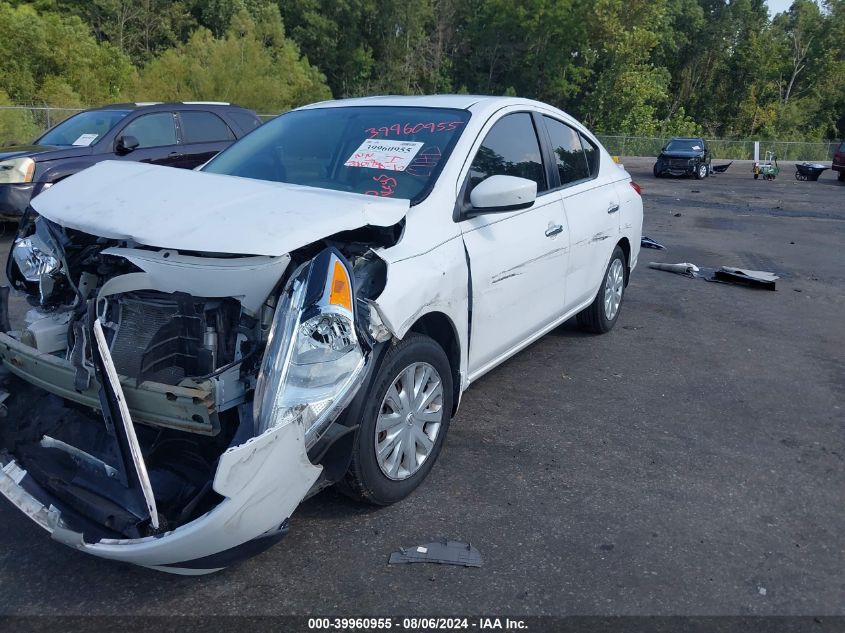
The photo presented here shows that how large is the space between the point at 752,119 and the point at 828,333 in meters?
63.9

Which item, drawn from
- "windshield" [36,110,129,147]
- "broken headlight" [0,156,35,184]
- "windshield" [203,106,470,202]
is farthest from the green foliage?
"windshield" [203,106,470,202]

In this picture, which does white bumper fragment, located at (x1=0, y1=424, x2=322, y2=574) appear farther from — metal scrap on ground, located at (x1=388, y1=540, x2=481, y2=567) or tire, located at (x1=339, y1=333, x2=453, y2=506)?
metal scrap on ground, located at (x1=388, y1=540, x2=481, y2=567)

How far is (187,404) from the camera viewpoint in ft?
8.33

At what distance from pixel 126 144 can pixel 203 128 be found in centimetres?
150

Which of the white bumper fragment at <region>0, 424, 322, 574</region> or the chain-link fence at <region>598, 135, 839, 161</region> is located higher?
the white bumper fragment at <region>0, 424, 322, 574</region>

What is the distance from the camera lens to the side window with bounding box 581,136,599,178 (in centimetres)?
535

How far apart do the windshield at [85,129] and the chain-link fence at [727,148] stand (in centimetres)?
3747

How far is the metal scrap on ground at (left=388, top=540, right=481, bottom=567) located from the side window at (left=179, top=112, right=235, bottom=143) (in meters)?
8.20

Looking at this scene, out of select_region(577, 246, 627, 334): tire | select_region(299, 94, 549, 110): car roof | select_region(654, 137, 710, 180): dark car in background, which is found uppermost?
select_region(299, 94, 549, 110): car roof

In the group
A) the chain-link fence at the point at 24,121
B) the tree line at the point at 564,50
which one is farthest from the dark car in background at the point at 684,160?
the chain-link fence at the point at 24,121

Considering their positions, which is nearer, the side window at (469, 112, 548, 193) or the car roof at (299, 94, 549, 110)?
the side window at (469, 112, 548, 193)

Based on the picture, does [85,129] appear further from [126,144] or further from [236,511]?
[236,511]

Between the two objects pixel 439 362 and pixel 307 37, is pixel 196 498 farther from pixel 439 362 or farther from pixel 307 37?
pixel 307 37

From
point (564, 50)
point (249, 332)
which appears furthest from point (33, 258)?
point (564, 50)
